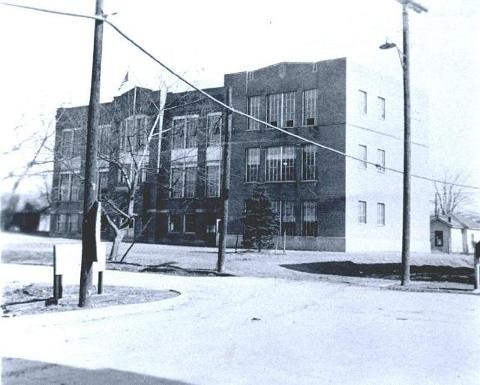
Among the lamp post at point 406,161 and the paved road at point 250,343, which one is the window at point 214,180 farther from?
the paved road at point 250,343

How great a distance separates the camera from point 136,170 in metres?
23.4

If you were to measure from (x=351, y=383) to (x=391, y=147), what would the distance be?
3583cm

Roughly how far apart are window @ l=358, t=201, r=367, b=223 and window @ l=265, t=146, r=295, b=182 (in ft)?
16.6

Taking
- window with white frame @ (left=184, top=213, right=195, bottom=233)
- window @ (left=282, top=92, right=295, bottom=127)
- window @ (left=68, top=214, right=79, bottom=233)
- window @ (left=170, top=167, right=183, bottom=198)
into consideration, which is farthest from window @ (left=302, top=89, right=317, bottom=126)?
window @ (left=68, top=214, right=79, bottom=233)

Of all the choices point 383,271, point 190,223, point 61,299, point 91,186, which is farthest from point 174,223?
point 91,186

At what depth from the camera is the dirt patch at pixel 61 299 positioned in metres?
10.4

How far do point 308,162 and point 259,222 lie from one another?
20.7 ft

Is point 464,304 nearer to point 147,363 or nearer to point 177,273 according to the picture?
point 147,363

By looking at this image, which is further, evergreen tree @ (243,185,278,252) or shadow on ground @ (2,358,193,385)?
evergreen tree @ (243,185,278,252)

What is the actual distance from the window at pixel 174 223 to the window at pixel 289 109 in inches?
464

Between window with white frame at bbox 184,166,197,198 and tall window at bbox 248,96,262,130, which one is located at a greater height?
tall window at bbox 248,96,262,130

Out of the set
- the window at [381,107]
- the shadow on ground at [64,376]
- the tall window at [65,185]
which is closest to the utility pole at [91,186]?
the shadow on ground at [64,376]

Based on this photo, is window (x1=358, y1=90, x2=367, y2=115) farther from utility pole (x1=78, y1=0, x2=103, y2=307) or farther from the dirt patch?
utility pole (x1=78, y1=0, x2=103, y2=307)

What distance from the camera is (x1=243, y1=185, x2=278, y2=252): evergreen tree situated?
109ft
